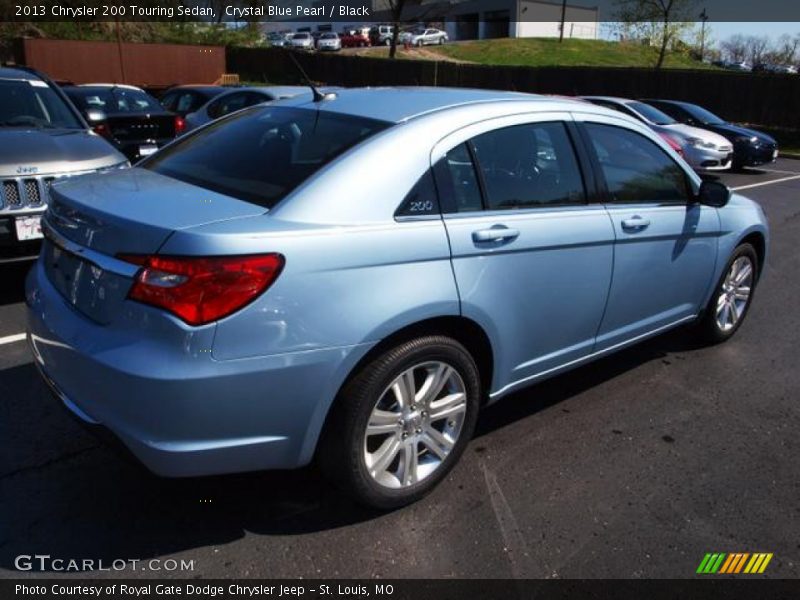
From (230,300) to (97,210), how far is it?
28.8 inches

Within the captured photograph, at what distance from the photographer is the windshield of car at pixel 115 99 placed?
34.5ft

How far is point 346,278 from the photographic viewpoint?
2496mm

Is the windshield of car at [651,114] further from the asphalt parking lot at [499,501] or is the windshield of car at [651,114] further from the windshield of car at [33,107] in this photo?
the asphalt parking lot at [499,501]

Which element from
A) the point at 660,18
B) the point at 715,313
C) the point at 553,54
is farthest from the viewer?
the point at 553,54

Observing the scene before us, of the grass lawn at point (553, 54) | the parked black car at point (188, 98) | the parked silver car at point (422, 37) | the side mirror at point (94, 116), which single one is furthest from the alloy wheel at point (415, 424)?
the parked silver car at point (422, 37)

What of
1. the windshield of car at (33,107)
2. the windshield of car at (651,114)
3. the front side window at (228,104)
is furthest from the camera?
the windshield of car at (651,114)

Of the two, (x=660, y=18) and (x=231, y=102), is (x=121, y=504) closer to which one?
(x=231, y=102)

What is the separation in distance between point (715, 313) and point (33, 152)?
4.96m

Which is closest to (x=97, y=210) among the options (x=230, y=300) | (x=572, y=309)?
(x=230, y=300)

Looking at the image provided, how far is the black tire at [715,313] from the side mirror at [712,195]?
0.53m

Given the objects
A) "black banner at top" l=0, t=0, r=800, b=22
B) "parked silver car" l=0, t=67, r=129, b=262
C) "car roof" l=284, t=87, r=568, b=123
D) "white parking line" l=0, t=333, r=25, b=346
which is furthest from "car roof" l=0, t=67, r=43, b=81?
"black banner at top" l=0, t=0, r=800, b=22

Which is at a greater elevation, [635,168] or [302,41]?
[302,41]

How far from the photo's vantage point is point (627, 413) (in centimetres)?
385

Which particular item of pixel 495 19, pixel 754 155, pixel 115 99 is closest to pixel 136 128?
pixel 115 99
